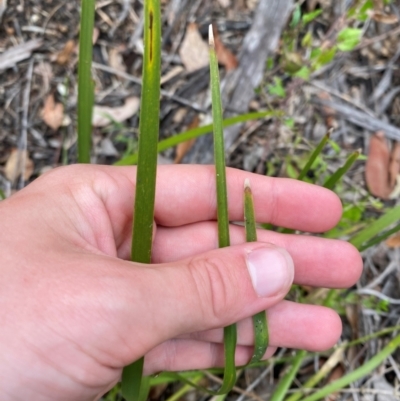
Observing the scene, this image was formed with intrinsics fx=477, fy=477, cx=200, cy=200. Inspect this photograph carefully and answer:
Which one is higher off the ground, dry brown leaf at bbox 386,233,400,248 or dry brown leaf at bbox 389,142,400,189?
dry brown leaf at bbox 389,142,400,189

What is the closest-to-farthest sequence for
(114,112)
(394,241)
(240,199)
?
(240,199) → (394,241) → (114,112)

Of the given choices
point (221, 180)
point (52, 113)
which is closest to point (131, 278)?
point (221, 180)

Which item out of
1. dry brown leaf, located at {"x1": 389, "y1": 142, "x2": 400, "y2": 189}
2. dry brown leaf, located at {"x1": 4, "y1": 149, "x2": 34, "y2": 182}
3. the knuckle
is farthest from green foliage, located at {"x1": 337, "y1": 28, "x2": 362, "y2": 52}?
dry brown leaf, located at {"x1": 4, "y1": 149, "x2": 34, "y2": 182}

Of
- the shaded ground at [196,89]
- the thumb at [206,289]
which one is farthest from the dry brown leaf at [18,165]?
the thumb at [206,289]

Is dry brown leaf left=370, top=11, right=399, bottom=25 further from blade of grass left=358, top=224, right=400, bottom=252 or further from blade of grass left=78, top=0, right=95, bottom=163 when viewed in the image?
blade of grass left=78, top=0, right=95, bottom=163

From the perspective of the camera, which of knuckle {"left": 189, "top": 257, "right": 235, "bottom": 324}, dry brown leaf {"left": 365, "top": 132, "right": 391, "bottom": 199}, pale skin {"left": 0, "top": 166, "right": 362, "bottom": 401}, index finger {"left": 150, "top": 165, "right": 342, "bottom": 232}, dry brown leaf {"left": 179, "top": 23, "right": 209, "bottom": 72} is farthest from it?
dry brown leaf {"left": 179, "top": 23, "right": 209, "bottom": 72}

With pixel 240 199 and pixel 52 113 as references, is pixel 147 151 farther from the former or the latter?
pixel 52 113
